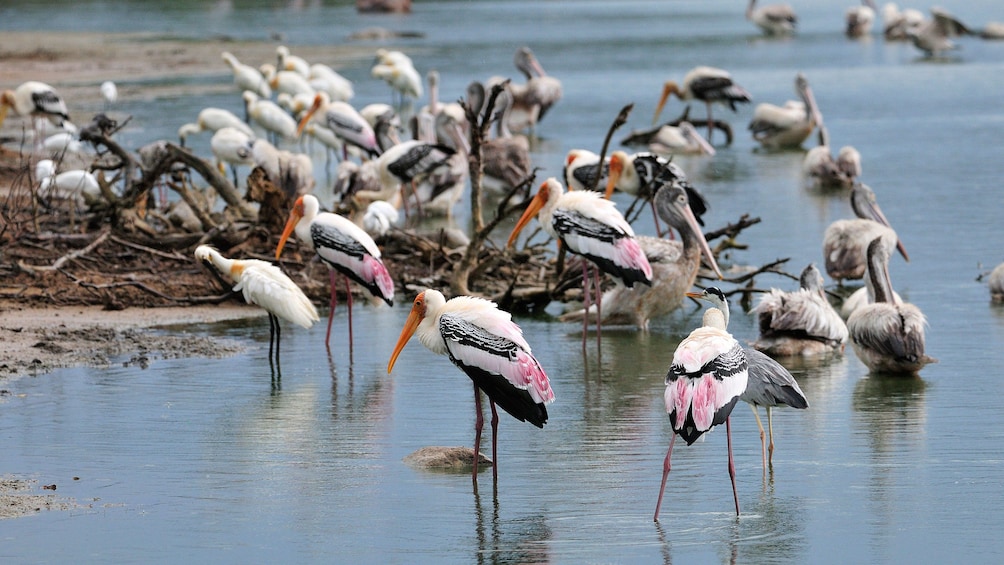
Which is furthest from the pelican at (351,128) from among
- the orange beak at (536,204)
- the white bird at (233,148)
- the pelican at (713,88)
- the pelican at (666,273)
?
the pelican at (666,273)

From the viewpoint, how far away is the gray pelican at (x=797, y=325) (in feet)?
28.8

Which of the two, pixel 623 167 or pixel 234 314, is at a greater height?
pixel 623 167

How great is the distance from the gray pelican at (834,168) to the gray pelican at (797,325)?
7.64 meters

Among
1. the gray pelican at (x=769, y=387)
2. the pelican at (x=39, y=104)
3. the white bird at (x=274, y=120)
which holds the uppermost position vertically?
the gray pelican at (x=769, y=387)

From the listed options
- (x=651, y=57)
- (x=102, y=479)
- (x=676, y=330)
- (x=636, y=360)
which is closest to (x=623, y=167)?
(x=676, y=330)

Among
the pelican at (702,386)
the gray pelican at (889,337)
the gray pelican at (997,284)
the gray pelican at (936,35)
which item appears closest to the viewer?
the pelican at (702,386)

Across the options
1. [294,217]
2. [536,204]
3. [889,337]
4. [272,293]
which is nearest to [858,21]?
[536,204]

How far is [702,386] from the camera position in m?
5.64

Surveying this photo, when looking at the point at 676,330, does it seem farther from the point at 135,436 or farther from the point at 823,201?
the point at 823,201

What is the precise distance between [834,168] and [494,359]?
35.8 feet

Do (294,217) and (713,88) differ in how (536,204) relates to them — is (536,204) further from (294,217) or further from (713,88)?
(713,88)

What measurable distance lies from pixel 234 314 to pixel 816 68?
22.8 m

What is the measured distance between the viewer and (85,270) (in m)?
10.8

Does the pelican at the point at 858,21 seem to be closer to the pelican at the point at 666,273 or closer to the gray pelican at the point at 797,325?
the pelican at the point at 666,273
